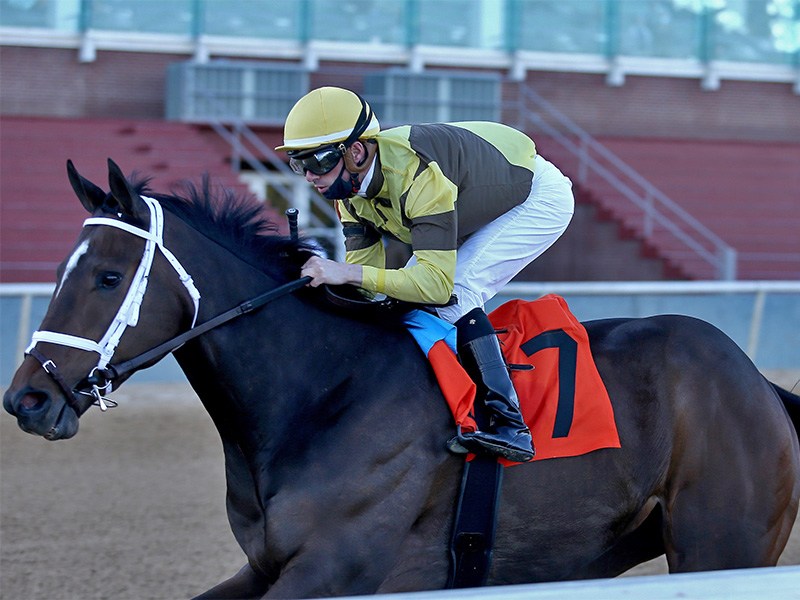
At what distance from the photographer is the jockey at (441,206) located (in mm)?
3021

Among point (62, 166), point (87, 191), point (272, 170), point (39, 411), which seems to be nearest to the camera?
point (39, 411)

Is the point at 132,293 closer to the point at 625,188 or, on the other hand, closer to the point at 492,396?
the point at 492,396

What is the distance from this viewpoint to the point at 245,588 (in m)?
3.10

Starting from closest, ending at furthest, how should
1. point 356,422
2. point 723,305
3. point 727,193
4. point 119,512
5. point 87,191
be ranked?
point 87,191, point 356,422, point 119,512, point 723,305, point 727,193

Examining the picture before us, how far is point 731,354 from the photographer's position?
3.34 m

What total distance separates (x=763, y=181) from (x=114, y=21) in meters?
9.15

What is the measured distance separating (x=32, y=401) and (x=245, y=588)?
2.82 ft

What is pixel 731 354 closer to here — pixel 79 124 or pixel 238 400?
pixel 238 400

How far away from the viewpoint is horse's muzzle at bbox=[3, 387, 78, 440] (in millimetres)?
2609

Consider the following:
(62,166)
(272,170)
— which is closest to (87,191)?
(62,166)

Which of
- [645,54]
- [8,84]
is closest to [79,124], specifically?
[8,84]

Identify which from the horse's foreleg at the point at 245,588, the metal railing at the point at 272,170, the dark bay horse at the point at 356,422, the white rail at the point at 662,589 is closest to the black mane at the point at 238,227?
the dark bay horse at the point at 356,422

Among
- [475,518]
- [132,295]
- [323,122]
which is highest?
[323,122]

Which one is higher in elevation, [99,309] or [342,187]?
[342,187]
